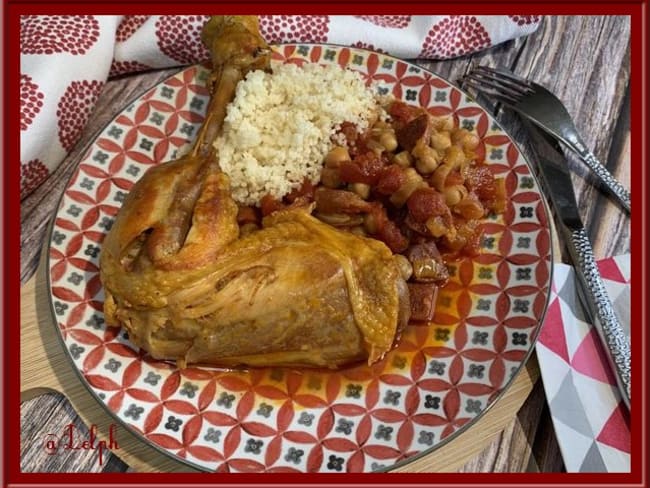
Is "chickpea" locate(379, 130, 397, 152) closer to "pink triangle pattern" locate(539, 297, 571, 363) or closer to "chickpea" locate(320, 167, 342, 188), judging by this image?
"chickpea" locate(320, 167, 342, 188)

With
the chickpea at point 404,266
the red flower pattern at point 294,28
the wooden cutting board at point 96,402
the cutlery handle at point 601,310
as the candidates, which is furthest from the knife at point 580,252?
the red flower pattern at point 294,28

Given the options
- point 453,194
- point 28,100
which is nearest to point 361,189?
point 453,194

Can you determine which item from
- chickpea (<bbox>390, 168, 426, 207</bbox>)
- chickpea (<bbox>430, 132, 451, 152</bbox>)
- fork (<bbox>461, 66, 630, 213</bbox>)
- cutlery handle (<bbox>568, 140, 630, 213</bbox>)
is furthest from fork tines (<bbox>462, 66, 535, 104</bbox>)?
chickpea (<bbox>390, 168, 426, 207</bbox>)

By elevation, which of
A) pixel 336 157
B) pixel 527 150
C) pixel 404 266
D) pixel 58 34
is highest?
pixel 58 34

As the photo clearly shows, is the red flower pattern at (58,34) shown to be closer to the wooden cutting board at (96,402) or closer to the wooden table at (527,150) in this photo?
the wooden table at (527,150)

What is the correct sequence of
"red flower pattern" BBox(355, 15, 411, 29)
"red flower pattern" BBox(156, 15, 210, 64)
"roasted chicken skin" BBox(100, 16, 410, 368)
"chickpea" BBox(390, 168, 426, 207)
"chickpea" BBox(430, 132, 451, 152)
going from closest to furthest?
1. "roasted chicken skin" BBox(100, 16, 410, 368)
2. "chickpea" BBox(390, 168, 426, 207)
3. "chickpea" BBox(430, 132, 451, 152)
4. "red flower pattern" BBox(156, 15, 210, 64)
5. "red flower pattern" BBox(355, 15, 411, 29)

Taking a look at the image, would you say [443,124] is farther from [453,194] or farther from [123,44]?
[123,44]
